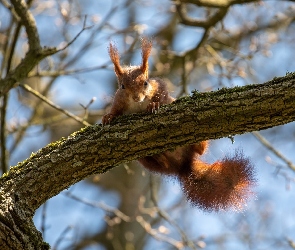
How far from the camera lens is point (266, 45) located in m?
5.33

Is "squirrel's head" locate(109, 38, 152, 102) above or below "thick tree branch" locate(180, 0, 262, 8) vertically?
below

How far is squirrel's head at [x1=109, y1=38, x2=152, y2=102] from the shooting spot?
10.5 ft

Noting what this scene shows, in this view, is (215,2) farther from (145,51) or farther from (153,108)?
(153,108)

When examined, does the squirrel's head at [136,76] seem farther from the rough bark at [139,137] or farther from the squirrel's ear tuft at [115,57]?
the rough bark at [139,137]

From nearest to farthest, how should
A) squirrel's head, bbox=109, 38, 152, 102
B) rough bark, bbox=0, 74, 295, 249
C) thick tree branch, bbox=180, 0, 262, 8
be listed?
rough bark, bbox=0, 74, 295, 249
squirrel's head, bbox=109, 38, 152, 102
thick tree branch, bbox=180, 0, 262, 8

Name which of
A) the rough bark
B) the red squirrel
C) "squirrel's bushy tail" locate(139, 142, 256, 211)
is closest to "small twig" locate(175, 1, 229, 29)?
the red squirrel

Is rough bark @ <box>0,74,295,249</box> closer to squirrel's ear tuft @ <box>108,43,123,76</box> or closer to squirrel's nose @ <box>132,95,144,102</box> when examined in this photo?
squirrel's nose @ <box>132,95,144,102</box>

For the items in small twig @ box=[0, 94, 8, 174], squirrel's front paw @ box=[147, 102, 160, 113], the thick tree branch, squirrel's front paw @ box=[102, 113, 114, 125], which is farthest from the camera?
the thick tree branch

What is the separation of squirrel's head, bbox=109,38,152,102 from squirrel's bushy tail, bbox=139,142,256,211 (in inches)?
Result: 14.8

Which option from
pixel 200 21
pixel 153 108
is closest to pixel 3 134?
pixel 153 108

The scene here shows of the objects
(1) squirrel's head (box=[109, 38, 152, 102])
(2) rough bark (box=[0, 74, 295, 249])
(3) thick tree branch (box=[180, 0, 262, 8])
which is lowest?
(2) rough bark (box=[0, 74, 295, 249])

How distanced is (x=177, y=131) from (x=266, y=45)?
303 centimetres

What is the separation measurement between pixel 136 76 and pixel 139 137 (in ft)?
2.45

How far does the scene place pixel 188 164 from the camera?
333cm
